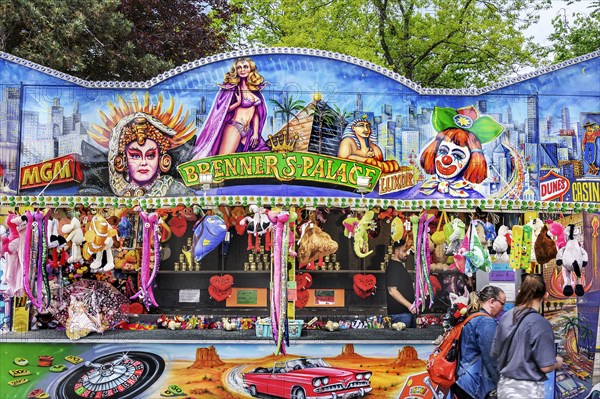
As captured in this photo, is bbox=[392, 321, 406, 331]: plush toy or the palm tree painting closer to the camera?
the palm tree painting

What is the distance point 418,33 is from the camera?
2331cm

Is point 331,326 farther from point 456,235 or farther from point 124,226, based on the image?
point 124,226

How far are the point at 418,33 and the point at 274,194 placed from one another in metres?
15.9

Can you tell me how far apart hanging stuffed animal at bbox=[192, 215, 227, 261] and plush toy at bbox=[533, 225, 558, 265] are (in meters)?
3.87

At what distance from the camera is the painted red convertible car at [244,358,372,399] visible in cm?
870

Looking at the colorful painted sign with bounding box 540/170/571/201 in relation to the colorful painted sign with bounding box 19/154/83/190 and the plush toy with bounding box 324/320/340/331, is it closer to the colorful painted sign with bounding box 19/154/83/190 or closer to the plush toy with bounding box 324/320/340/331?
the plush toy with bounding box 324/320/340/331

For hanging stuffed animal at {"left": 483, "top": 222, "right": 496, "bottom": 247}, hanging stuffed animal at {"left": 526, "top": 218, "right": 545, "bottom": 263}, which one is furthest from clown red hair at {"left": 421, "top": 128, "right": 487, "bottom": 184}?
hanging stuffed animal at {"left": 526, "top": 218, "right": 545, "bottom": 263}

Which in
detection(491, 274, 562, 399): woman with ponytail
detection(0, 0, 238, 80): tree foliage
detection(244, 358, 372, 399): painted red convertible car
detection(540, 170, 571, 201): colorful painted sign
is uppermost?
detection(0, 0, 238, 80): tree foliage

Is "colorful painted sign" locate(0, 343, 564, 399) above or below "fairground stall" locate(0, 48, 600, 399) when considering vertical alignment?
below

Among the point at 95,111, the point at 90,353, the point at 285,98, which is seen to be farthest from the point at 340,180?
the point at 90,353

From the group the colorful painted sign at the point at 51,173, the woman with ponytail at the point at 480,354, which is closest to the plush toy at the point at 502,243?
the woman with ponytail at the point at 480,354

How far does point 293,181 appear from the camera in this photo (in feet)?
29.6

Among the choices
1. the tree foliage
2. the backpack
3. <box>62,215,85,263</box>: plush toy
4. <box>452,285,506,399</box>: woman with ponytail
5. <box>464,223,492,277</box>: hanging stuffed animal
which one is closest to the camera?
<box>452,285,506,399</box>: woman with ponytail

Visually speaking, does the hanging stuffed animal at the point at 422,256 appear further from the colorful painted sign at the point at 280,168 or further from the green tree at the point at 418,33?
the green tree at the point at 418,33
